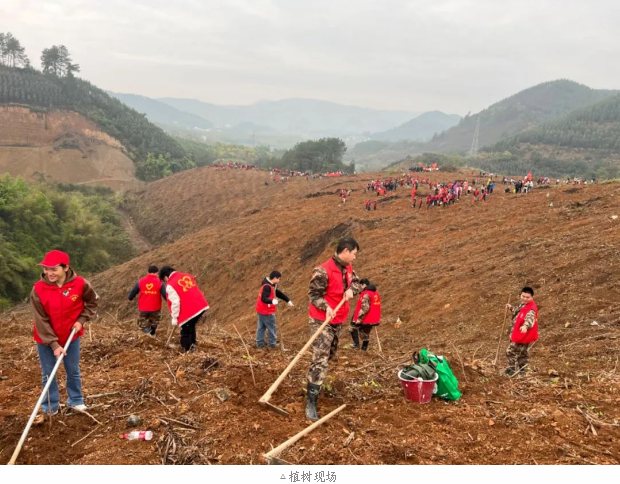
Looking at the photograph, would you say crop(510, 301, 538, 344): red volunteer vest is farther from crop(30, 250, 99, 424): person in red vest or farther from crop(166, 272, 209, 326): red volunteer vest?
crop(30, 250, 99, 424): person in red vest

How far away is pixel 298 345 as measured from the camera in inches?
353

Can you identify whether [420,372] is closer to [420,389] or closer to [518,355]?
[420,389]

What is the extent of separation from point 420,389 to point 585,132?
5828 inches

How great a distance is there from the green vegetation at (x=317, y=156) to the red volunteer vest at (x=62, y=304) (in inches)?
2942

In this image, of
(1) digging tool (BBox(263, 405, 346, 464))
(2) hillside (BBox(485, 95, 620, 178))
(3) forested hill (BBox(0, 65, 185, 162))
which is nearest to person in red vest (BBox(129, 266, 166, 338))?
(1) digging tool (BBox(263, 405, 346, 464))

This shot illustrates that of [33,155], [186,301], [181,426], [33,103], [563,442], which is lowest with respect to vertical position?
[181,426]

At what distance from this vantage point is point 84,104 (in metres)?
104

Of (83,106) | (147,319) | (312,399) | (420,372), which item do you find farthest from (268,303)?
(83,106)

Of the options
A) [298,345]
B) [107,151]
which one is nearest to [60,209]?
[298,345]

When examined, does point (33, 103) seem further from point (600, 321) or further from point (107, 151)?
point (600, 321)

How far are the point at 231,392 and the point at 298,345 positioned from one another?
417 cm

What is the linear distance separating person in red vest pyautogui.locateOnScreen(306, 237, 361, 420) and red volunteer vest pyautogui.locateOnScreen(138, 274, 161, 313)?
14.4ft

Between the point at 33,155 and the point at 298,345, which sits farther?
the point at 33,155

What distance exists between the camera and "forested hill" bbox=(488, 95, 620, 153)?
11512 centimetres
